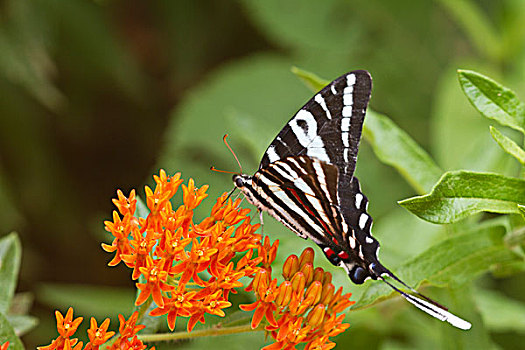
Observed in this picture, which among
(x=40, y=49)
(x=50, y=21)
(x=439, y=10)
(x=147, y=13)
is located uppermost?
(x=439, y=10)

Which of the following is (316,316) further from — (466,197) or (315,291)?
(466,197)

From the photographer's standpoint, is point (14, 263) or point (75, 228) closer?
point (14, 263)

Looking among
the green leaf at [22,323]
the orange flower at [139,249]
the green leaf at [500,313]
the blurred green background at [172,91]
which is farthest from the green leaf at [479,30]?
the green leaf at [22,323]

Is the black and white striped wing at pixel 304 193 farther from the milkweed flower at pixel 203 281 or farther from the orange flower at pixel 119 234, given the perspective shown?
the orange flower at pixel 119 234

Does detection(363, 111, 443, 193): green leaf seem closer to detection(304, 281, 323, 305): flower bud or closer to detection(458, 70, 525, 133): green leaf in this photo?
detection(458, 70, 525, 133): green leaf

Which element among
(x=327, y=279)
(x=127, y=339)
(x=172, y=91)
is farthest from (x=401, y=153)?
(x=172, y=91)

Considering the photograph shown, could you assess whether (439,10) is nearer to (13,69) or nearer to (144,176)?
(144,176)

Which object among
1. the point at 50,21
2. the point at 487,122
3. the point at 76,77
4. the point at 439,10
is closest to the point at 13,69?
the point at 50,21
